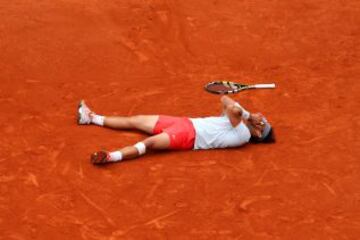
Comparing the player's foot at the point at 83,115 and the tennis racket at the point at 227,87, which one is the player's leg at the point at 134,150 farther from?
the tennis racket at the point at 227,87

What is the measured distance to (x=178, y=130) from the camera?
7.74 m

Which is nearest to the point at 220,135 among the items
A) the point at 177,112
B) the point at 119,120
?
the point at 177,112

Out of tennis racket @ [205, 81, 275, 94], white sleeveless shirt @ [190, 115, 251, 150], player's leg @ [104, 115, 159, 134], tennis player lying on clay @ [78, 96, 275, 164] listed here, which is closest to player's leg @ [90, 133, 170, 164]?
tennis player lying on clay @ [78, 96, 275, 164]

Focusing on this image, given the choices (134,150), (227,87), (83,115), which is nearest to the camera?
(134,150)

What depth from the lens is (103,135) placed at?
796cm

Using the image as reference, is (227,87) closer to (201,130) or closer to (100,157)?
(201,130)

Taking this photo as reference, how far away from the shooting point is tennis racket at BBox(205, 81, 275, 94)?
9219mm

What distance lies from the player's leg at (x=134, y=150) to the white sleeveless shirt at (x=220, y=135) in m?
0.38

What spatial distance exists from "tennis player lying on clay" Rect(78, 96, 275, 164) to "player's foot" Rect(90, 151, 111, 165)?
0.37 m

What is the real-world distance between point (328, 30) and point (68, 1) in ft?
13.9

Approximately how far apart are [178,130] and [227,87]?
180 centimetres

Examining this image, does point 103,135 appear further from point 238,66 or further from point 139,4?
point 139,4

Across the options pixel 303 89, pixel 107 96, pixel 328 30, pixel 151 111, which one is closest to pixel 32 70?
pixel 107 96

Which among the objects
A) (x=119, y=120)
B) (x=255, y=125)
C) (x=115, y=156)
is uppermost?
(x=255, y=125)
